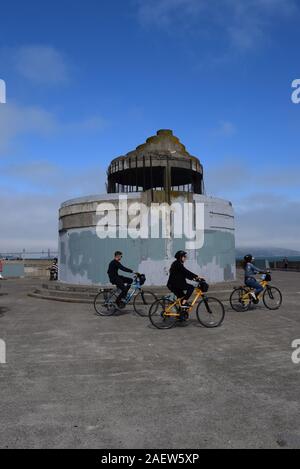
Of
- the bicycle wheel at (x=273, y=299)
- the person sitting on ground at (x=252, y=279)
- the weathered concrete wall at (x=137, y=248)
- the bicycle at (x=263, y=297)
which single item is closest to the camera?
the person sitting on ground at (x=252, y=279)

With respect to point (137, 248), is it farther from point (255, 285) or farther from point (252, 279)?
point (255, 285)

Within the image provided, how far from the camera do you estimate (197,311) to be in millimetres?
9672

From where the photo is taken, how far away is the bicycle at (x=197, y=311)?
9.61 m

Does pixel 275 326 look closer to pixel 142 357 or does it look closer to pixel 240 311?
A: pixel 240 311

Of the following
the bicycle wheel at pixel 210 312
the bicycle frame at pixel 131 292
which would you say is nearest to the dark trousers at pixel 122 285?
the bicycle frame at pixel 131 292

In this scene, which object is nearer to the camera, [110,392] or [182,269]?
[110,392]

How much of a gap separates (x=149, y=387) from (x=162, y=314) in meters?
4.20

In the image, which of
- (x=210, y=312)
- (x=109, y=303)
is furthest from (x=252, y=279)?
(x=109, y=303)

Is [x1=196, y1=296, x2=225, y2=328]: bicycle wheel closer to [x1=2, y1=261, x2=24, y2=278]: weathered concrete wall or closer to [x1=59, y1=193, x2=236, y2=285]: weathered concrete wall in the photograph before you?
[x1=59, y1=193, x2=236, y2=285]: weathered concrete wall

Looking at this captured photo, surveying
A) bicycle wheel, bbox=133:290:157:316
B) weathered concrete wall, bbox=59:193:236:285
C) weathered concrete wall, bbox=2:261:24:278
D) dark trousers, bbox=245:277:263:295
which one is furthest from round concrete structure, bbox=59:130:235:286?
weathered concrete wall, bbox=2:261:24:278

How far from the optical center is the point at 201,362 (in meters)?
6.65

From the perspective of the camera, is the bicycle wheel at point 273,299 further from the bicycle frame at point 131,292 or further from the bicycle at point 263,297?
the bicycle frame at point 131,292
